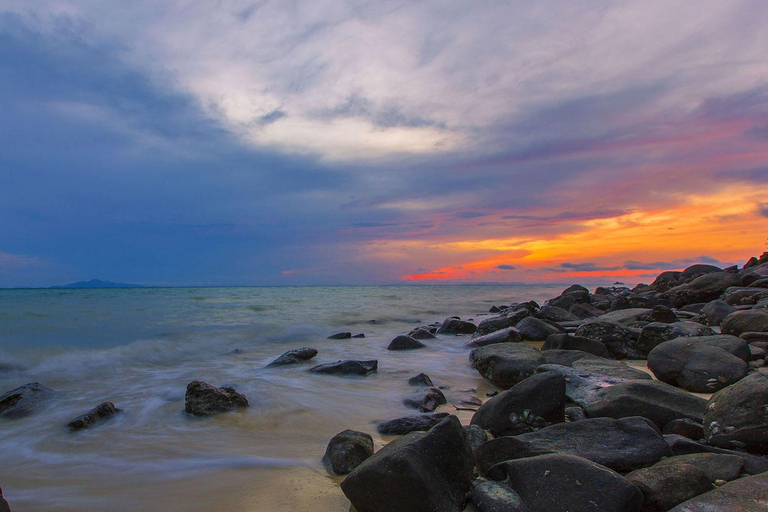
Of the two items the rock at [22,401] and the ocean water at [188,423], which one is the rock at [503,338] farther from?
the rock at [22,401]

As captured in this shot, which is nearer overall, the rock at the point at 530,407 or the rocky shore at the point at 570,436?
the rocky shore at the point at 570,436

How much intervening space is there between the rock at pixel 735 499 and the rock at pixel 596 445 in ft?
2.06

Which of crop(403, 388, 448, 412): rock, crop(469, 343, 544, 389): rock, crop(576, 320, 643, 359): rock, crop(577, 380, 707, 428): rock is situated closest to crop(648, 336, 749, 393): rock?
crop(577, 380, 707, 428): rock

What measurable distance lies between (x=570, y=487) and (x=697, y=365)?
12.5ft

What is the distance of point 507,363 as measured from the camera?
251 inches

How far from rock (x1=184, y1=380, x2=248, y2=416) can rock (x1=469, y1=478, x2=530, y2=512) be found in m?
3.75

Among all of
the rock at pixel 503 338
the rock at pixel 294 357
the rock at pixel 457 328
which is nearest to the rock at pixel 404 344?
the rock at pixel 503 338

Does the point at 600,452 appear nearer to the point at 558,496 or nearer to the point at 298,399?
the point at 558,496

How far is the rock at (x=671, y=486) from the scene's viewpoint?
248 cm

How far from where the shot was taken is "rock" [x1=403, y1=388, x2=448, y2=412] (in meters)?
5.37

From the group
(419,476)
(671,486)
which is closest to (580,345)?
(671,486)

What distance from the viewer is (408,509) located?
2682 mm

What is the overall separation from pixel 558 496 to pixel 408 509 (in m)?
0.88

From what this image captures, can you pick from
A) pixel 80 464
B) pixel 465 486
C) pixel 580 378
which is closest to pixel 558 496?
pixel 465 486
